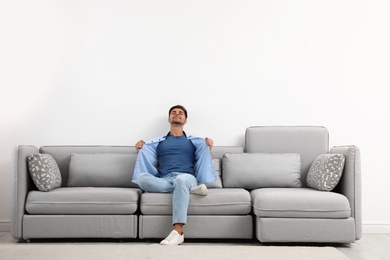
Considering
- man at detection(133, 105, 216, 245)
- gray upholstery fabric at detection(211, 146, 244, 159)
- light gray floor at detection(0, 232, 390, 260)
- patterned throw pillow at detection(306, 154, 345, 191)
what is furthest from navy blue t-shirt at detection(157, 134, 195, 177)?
patterned throw pillow at detection(306, 154, 345, 191)

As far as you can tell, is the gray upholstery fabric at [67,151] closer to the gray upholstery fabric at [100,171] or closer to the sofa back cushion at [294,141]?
the gray upholstery fabric at [100,171]

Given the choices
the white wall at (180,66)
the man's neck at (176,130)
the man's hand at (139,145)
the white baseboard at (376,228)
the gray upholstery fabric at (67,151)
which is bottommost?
the white baseboard at (376,228)

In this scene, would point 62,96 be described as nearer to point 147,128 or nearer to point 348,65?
point 147,128

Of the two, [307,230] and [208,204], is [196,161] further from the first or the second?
[307,230]

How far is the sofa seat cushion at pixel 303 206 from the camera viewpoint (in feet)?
12.6

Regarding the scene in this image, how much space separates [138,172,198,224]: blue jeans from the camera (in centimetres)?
386

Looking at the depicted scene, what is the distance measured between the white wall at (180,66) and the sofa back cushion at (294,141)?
0.27 m

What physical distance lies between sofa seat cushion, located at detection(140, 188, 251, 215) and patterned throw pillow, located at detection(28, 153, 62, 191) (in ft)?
2.67

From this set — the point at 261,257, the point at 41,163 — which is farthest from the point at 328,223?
the point at 41,163

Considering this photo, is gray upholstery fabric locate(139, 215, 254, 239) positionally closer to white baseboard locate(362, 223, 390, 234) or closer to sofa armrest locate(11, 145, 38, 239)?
sofa armrest locate(11, 145, 38, 239)

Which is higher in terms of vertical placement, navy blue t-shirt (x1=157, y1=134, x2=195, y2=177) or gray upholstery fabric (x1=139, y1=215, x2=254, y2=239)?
navy blue t-shirt (x1=157, y1=134, x2=195, y2=177)

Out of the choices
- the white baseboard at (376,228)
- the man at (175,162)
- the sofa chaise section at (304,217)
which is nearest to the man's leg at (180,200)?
the man at (175,162)

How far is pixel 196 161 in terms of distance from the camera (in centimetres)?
454

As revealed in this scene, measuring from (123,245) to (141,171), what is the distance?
78cm
